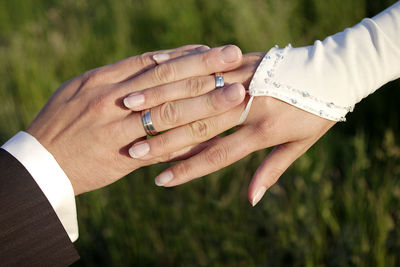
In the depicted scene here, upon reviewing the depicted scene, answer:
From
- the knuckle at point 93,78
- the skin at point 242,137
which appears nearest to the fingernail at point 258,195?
the skin at point 242,137

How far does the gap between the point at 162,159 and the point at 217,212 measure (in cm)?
84

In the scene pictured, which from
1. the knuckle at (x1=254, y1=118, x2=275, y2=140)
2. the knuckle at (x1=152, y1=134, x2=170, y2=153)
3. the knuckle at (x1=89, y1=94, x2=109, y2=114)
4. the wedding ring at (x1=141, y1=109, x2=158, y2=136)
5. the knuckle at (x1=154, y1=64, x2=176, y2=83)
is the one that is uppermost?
the knuckle at (x1=154, y1=64, x2=176, y2=83)

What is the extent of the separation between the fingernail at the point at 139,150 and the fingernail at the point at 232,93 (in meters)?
0.39

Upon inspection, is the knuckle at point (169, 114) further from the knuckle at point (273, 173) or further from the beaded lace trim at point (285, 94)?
the knuckle at point (273, 173)

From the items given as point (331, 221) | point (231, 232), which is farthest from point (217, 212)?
point (331, 221)

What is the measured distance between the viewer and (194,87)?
165cm

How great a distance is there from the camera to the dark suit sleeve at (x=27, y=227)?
1.36 metres

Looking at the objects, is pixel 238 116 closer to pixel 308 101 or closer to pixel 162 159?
pixel 308 101

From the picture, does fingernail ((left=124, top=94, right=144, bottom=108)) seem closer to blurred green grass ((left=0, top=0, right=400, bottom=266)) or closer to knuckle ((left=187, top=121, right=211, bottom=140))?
knuckle ((left=187, top=121, right=211, bottom=140))

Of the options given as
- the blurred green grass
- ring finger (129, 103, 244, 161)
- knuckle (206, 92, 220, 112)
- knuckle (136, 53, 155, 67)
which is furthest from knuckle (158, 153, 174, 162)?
the blurred green grass

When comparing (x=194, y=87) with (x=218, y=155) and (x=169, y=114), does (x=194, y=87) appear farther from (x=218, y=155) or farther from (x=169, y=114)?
(x=218, y=155)

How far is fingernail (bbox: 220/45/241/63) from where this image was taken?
1.64m

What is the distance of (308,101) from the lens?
5.02 feet

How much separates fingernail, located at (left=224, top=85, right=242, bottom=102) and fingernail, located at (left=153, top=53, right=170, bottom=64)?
1.37 ft
